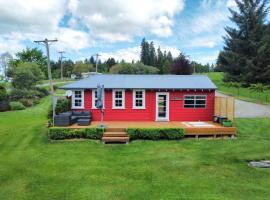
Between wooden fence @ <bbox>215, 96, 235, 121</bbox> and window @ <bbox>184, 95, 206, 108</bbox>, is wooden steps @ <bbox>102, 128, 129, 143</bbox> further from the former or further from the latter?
wooden fence @ <bbox>215, 96, 235, 121</bbox>

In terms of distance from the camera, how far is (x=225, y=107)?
18266 millimetres

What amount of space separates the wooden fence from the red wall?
723mm

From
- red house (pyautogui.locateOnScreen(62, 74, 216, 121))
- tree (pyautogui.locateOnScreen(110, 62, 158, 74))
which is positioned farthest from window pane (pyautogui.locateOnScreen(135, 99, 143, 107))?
tree (pyautogui.locateOnScreen(110, 62, 158, 74))

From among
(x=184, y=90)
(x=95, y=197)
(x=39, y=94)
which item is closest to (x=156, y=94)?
(x=184, y=90)

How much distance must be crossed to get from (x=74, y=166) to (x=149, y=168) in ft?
9.84

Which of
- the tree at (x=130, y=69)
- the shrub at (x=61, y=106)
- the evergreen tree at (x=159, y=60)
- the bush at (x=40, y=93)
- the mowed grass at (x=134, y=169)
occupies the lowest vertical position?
the mowed grass at (x=134, y=169)

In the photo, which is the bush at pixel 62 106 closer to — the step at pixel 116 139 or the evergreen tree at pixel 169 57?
the step at pixel 116 139

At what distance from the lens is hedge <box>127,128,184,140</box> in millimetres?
16422

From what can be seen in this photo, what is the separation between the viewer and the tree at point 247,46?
44.0 metres

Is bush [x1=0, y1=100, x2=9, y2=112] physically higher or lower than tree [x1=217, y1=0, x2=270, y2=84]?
lower

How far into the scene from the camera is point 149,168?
1178 cm

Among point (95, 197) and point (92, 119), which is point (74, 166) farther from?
point (92, 119)

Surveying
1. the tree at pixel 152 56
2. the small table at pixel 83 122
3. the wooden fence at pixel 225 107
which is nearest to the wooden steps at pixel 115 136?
the small table at pixel 83 122

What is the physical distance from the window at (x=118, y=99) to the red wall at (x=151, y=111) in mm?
202
